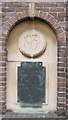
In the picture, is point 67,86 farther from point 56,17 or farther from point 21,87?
point 56,17

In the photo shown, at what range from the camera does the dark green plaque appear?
501 centimetres

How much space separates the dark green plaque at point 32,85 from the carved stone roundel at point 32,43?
0.20 m

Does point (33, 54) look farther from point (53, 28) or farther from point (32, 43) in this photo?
point (53, 28)

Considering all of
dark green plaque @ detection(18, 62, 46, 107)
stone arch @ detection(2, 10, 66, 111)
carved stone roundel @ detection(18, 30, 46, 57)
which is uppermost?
stone arch @ detection(2, 10, 66, 111)

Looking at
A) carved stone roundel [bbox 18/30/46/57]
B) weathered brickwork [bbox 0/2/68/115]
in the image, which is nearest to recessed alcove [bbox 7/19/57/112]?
carved stone roundel [bbox 18/30/46/57]

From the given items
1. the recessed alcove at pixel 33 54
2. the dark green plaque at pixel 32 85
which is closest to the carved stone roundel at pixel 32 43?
the recessed alcove at pixel 33 54

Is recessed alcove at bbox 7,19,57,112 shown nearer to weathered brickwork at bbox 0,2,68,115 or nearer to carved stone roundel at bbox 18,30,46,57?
carved stone roundel at bbox 18,30,46,57

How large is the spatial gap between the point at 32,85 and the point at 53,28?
3.50ft

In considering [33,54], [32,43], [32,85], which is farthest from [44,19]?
[32,85]

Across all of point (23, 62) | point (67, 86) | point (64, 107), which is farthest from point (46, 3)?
point (64, 107)

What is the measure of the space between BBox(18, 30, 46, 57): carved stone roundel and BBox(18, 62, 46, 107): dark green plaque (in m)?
0.20

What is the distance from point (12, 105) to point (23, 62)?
0.79 m

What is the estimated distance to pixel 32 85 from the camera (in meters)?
5.02

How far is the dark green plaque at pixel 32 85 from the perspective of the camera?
501 centimetres
